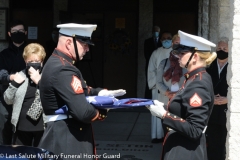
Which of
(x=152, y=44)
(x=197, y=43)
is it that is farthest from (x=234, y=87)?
(x=152, y=44)

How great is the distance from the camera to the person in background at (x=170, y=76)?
Result: 6438 mm

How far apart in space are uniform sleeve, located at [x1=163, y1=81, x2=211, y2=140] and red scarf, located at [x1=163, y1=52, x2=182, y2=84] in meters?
2.67

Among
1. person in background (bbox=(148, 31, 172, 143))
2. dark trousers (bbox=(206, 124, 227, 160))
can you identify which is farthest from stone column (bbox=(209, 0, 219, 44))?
dark trousers (bbox=(206, 124, 227, 160))

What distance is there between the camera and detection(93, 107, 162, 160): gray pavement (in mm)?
7348

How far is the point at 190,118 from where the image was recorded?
3727 millimetres

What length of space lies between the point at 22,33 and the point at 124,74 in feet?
18.8

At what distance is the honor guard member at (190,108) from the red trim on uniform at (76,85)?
0.55 m

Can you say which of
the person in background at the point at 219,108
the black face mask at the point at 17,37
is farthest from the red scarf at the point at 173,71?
the black face mask at the point at 17,37

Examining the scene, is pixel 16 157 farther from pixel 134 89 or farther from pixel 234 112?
pixel 134 89

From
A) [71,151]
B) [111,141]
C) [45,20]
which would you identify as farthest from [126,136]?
[71,151]

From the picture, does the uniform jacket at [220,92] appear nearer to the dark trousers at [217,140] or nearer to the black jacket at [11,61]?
the dark trousers at [217,140]

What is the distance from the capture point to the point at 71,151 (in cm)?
383

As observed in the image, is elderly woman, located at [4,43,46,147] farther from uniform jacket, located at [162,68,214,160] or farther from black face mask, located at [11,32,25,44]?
uniform jacket, located at [162,68,214,160]

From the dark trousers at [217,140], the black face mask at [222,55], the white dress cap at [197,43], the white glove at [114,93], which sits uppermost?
the white dress cap at [197,43]
